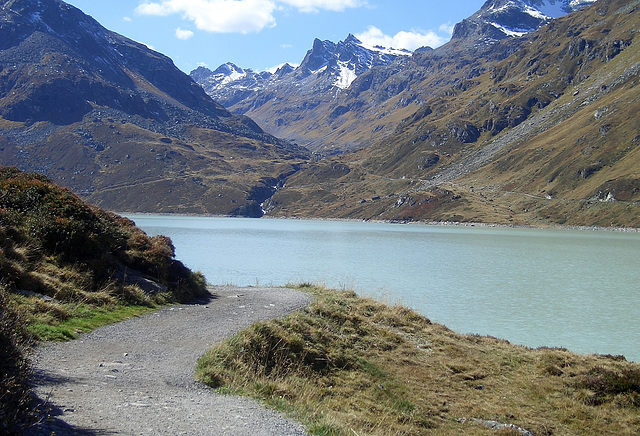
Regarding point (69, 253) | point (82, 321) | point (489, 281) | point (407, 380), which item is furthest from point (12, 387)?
point (489, 281)

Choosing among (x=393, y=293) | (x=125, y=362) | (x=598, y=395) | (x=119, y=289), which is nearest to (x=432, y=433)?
(x=598, y=395)

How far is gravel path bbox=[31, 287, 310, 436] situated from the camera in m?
7.66

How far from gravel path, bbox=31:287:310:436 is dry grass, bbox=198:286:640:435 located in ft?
2.42

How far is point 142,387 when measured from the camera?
9.65 m

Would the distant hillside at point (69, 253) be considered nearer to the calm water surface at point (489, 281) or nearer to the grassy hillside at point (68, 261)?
the grassy hillside at point (68, 261)

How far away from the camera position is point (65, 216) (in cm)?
1847

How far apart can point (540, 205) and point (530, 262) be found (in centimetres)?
13851

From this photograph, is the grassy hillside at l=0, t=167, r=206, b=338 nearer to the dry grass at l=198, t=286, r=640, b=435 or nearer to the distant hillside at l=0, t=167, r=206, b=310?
the distant hillside at l=0, t=167, r=206, b=310

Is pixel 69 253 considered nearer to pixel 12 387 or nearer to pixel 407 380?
pixel 407 380

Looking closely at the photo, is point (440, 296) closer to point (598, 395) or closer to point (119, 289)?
point (598, 395)

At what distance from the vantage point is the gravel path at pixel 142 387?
7664mm

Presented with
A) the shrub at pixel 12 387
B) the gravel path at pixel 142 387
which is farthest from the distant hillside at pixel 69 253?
the shrub at pixel 12 387

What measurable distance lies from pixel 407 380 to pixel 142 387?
26.7 ft

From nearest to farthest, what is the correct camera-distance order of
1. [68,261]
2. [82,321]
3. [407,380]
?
[82,321] < [407,380] < [68,261]
